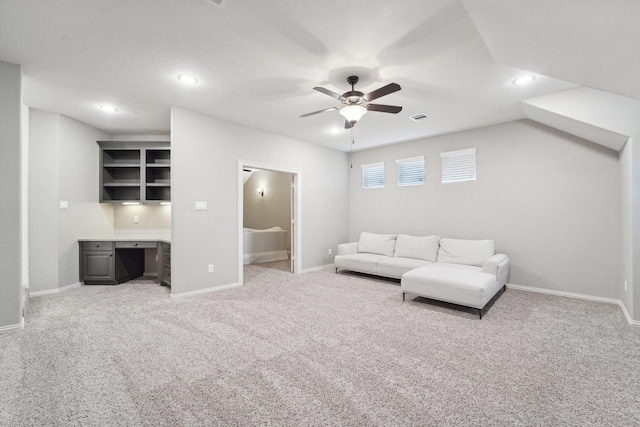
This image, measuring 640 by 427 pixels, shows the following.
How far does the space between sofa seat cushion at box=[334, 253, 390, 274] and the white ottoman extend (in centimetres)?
122

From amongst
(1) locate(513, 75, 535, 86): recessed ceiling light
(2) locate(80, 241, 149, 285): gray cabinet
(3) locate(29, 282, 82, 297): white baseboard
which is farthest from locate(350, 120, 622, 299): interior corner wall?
(3) locate(29, 282, 82, 297): white baseboard

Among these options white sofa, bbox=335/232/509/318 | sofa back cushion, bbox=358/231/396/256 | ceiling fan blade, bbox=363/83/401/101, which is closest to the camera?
ceiling fan blade, bbox=363/83/401/101

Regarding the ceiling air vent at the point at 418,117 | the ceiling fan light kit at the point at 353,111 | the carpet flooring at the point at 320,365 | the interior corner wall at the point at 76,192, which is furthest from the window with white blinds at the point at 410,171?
the interior corner wall at the point at 76,192

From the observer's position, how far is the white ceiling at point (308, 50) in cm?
192

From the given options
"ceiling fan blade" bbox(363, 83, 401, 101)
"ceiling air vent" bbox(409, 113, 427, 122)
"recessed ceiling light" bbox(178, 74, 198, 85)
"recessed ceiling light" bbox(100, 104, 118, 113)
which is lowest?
"ceiling fan blade" bbox(363, 83, 401, 101)

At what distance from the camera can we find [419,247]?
5.18 meters

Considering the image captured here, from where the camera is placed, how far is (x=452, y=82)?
10.6 feet

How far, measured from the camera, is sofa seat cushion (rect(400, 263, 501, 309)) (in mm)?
3275

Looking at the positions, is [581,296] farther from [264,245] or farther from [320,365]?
[264,245]

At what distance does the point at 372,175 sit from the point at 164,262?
179 inches

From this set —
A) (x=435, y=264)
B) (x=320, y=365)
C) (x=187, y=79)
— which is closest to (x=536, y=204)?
(x=435, y=264)

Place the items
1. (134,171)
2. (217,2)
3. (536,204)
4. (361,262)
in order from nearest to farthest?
(217,2) < (536,204) < (361,262) < (134,171)

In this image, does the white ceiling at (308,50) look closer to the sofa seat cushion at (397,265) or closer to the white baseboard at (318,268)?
the sofa seat cushion at (397,265)

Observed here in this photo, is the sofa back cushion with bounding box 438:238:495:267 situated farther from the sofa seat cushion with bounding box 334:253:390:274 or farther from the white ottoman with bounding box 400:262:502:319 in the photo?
the sofa seat cushion with bounding box 334:253:390:274
